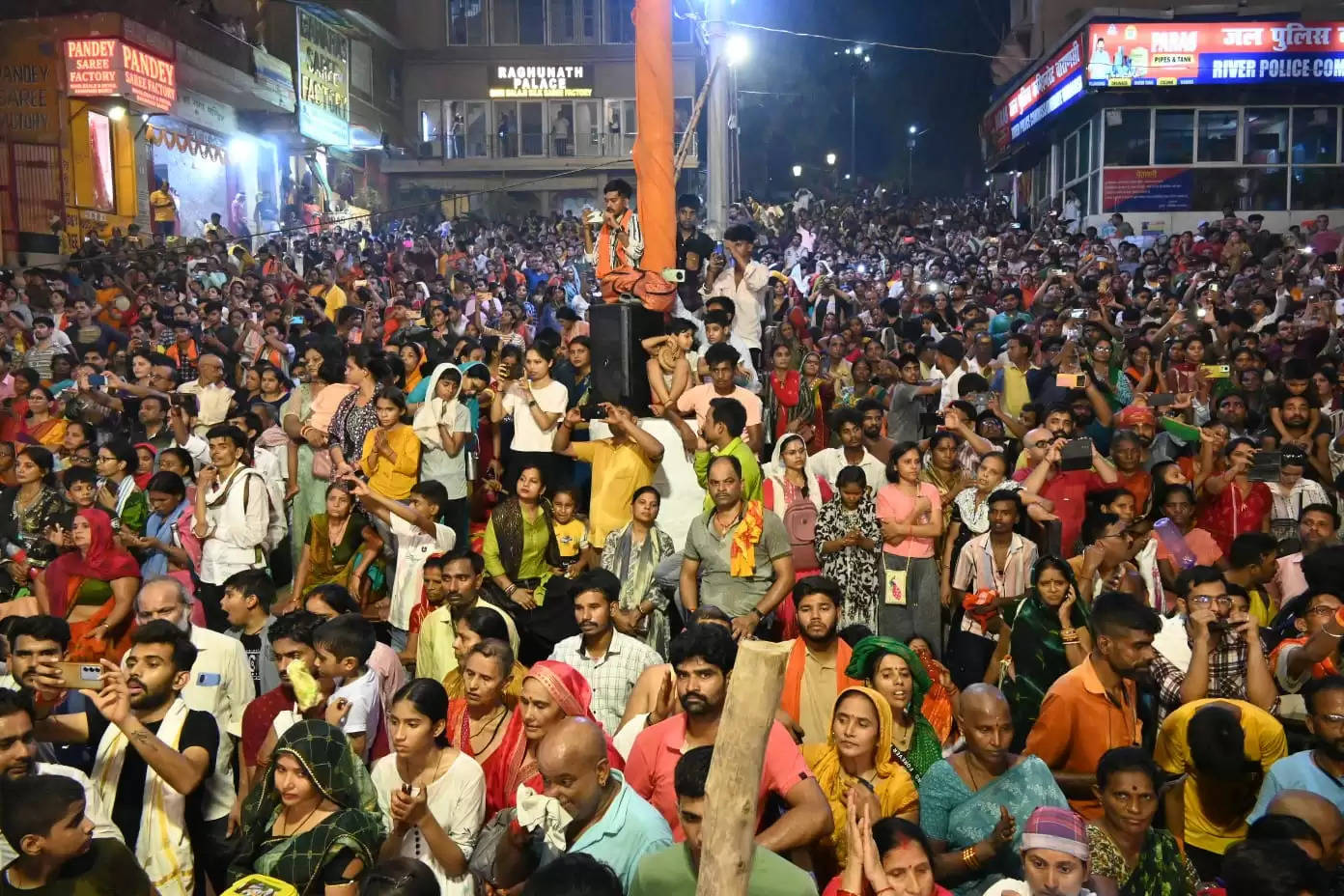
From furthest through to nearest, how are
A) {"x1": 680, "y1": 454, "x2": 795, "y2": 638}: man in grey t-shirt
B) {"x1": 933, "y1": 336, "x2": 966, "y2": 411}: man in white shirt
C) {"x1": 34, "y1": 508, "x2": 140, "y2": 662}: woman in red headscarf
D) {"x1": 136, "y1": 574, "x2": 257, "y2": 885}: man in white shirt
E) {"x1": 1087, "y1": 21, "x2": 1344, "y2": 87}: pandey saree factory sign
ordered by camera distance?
1. {"x1": 1087, "y1": 21, "x2": 1344, "y2": 87}: pandey saree factory sign
2. {"x1": 933, "y1": 336, "x2": 966, "y2": 411}: man in white shirt
3. {"x1": 34, "y1": 508, "x2": 140, "y2": 662}: woman in red headscarf
4. {"x1": 680, "y1": 454, "x2": 795, "y2": 638}: man in grey t-shirt
5. {"x1": 136, "y1": 574, "x2": 257, "y2": 885}: man in white shirt

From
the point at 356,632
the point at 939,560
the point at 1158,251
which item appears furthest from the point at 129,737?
the point at 1158,251

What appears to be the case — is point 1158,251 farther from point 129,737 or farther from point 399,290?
point 129,737

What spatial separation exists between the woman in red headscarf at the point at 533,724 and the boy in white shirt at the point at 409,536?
2.51m

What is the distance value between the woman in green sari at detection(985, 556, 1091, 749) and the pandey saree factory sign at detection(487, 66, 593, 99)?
39.0 meters

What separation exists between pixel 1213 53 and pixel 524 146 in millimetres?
24398

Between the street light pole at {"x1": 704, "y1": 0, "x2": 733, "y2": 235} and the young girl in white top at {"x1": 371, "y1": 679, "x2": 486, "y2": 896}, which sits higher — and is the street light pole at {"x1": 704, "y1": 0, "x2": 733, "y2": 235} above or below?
above

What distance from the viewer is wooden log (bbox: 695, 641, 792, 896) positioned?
3.04 metres

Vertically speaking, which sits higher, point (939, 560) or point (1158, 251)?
point (1158, 251)

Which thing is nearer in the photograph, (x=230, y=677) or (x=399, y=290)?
(x=230, y=677)

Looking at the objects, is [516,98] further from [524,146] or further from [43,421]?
[43,421]

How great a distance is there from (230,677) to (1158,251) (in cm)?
1729

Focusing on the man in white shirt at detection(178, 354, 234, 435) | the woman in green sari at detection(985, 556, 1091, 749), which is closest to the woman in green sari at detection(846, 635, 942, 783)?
the woman in green sari at detection(985, 556, 1091, 749)

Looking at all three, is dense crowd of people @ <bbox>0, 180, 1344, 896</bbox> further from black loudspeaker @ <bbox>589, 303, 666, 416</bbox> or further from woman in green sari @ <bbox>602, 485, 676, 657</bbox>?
black loudspeaker @ <bbox>589, 303, 666, 416</bbox>

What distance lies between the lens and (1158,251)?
66.0 feet
